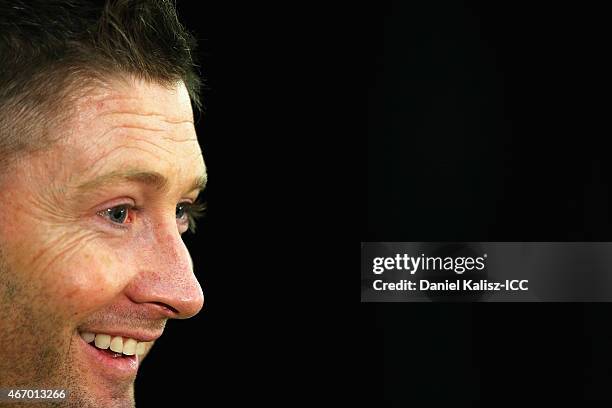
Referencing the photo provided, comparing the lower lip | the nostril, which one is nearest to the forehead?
the nostril

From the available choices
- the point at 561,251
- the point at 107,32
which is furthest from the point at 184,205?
the point at 561,251

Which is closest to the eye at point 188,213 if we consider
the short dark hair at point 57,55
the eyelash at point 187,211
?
the eyelash at point 187,211

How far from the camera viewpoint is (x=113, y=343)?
1.97 meters

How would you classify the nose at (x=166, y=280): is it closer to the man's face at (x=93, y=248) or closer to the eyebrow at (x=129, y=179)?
the man's face at (x=93, y=248)

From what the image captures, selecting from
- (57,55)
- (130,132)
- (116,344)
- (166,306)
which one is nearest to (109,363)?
(116,344)

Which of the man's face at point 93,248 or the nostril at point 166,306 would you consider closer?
the man's face at point 93,248

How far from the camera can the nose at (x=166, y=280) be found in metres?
1.93

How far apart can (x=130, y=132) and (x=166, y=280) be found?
0.31m

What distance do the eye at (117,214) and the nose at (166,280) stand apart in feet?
0.24

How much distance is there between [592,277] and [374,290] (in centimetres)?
65

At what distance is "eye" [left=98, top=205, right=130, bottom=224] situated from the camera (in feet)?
6.31

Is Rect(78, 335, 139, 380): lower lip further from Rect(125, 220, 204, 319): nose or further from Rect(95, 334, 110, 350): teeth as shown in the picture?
Rect(125, 220, 204, 319): nose

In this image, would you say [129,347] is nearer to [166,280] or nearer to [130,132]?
[166,280]

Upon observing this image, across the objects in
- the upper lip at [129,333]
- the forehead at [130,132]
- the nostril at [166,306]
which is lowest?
the upper lip at [129,333]
